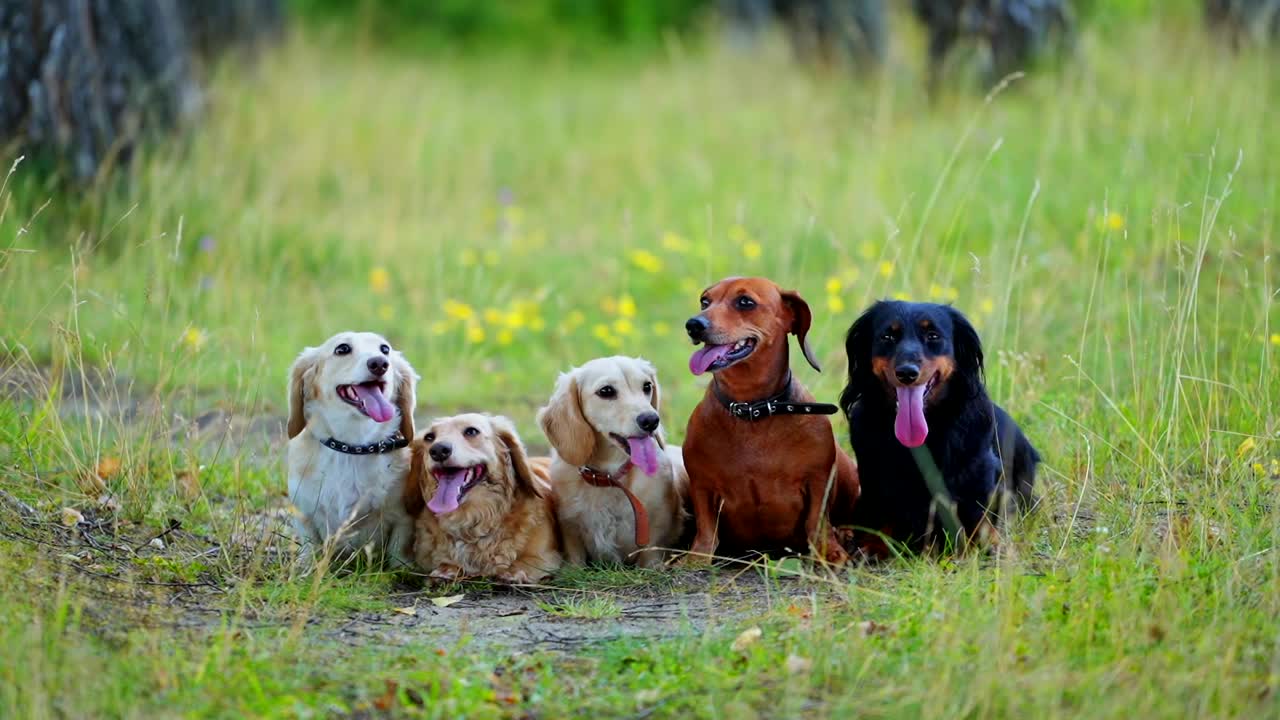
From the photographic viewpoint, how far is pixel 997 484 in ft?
15.8

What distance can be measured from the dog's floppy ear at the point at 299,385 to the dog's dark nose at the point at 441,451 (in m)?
0.51

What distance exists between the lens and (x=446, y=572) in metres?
4.91

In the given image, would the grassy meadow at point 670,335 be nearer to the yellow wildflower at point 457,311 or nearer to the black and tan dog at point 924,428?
the yellow wildflower at point 457,311

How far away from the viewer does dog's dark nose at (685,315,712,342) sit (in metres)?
4.70

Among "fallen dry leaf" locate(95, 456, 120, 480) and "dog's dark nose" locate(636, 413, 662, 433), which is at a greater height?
"dog's dark nose" locate(636, 413, 662, 433)

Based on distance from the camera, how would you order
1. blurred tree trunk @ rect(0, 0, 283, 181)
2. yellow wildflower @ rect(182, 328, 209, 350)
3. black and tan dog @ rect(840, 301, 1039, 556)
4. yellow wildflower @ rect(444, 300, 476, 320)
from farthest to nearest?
1. blurred tree trunk @ rect(0, 0, 283, 181)
2. yellow wildflower @ rect(444, 300, 476, 320)
3. yellow wildflower @ rect(182, 328, 209, 350)
4. black and tan dog @ rect(840, 301, 1039, 556)

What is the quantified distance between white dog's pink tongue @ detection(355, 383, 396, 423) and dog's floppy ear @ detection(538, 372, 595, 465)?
53 cm

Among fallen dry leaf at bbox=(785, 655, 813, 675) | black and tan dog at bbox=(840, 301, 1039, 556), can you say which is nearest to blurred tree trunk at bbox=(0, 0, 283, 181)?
black and tan dog at bbox=(840, 301, 1039, 556)

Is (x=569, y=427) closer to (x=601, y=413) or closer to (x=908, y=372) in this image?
(x=601, y=413)

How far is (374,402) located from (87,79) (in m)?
4.85

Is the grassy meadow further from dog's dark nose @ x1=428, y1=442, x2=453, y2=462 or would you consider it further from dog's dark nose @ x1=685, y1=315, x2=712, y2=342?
dog's dark nose @ x1=685, y1=315, x2=712, y2=342

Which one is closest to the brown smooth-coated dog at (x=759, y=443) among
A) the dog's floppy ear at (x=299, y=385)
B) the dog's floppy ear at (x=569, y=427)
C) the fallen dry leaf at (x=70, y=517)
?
the dog's floppy ear at (x=569, y=427)

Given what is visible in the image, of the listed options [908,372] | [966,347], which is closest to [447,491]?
[908,372]

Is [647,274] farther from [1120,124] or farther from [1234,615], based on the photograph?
[1234,615]
